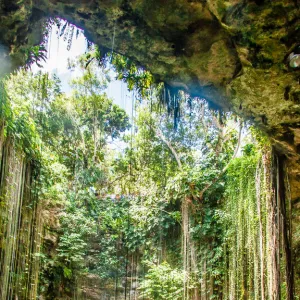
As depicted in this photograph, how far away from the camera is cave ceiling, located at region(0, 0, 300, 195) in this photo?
323 centimetres

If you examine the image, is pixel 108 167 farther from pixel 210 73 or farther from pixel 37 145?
pixel 210 73

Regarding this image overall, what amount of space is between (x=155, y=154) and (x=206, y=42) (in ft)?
18.3

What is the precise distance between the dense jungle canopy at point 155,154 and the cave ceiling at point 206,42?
1 centimetres

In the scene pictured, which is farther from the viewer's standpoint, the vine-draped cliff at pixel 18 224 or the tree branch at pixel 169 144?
the tree branch at pixel 169 144

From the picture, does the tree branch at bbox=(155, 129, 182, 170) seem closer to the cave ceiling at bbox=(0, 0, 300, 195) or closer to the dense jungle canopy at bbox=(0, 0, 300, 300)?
the dense jungle canopy at bbox=(0, 0, 300, 300)

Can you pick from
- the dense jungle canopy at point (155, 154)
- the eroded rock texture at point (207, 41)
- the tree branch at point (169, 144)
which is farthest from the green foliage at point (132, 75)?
the tree branch at point (169, 144)

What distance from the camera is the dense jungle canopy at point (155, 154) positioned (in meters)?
3.66

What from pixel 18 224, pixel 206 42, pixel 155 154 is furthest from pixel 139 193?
pixel 206 42

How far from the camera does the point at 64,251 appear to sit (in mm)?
7949

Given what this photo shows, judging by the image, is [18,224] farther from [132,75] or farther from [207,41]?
[207,41]

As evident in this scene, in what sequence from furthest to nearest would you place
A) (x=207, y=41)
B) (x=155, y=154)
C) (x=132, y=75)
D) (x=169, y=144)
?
(x=155, y=154) → (x=169, y=144) → (x=132, y=75) → (x=207, y=41)

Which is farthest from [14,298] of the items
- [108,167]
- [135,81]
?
[108,167]

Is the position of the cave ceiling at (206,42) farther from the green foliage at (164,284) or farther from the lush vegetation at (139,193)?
the green foliage at (164,284)

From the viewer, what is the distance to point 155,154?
30.1 ft
